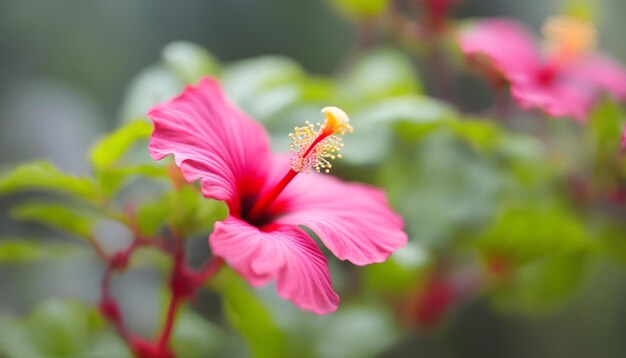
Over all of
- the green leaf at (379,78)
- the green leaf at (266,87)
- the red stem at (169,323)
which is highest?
the green leaf at (379,78)

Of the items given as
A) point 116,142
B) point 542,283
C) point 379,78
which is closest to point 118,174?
point 116,142

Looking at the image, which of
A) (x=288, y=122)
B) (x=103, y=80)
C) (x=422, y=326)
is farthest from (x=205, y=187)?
(x=103, y=80)

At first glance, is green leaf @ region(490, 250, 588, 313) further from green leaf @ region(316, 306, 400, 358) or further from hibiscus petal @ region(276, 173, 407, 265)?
hibiscus petal @ region(276, 173, 407, 265)

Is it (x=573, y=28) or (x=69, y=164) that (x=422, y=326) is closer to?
(x=573, y=28)

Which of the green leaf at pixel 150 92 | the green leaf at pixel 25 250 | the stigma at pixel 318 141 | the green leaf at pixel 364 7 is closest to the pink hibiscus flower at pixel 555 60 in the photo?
the green leaf at pixel 364 7

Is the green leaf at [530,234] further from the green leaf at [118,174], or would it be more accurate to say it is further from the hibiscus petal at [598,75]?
the green leaf at [118,174]

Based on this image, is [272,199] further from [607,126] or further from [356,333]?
[607,126]
